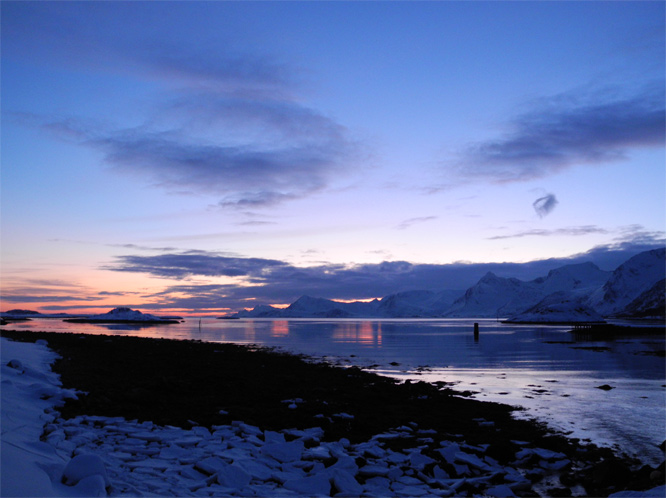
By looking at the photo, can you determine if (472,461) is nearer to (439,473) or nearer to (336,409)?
(439,473)

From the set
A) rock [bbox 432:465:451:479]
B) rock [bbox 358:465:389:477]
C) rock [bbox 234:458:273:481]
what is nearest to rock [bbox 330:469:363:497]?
rock [bbox 358:465:389:477]

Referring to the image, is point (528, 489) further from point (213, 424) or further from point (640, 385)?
point (640, 385)

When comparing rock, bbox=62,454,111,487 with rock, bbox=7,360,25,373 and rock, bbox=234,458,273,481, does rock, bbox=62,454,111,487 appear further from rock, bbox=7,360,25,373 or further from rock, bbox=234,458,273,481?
rock, bbox=7,360,25,373

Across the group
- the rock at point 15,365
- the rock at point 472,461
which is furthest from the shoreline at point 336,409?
the rock at point 15,365

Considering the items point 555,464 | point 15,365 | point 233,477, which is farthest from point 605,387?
point 15,365

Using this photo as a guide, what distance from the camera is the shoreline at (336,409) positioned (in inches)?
473

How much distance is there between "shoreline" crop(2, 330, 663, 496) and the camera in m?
12.0

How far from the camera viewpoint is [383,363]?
1404 inches

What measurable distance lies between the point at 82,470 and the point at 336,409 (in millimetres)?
10099

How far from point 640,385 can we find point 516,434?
15.4 meters

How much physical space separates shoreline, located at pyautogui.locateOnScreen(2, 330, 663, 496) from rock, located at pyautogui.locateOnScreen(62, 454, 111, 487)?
17.7 feet

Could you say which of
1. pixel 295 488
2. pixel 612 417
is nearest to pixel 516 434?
pixel 612 417

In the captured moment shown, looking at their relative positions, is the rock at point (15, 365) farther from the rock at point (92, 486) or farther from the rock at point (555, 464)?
the rock at point (555, 464)

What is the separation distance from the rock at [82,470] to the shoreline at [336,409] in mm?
5409
